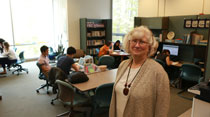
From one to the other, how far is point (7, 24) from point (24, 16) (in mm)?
837

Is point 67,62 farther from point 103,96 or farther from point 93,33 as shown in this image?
point 93,33

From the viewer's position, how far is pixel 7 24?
7777 millimetres

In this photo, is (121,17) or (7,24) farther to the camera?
(121,17)

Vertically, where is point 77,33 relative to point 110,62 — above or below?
above

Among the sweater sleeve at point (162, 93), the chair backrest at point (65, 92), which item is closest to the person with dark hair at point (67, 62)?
the chair backrest at point (65, 92)

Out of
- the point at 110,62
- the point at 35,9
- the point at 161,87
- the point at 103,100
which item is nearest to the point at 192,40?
the point at 110,62

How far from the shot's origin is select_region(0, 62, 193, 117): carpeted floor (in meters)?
3.61

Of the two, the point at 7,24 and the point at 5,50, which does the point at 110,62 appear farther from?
the point at 7,24

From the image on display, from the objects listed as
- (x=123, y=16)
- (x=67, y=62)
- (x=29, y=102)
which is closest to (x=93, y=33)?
(x=123, y=16)

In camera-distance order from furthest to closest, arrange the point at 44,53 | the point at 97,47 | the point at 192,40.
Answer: the point at 97,47 → the point at 192,40 → the point at 44,53

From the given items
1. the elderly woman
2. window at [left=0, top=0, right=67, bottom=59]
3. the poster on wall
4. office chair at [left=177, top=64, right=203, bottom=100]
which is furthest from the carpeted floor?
window at [left=0, top=0, right=67, bottom=59]

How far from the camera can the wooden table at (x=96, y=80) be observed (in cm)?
297

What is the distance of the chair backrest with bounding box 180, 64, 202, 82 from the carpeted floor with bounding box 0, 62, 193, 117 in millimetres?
463

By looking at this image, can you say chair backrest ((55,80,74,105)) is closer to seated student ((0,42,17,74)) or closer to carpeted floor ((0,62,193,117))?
carpeted floor ((0,62,193,117))
